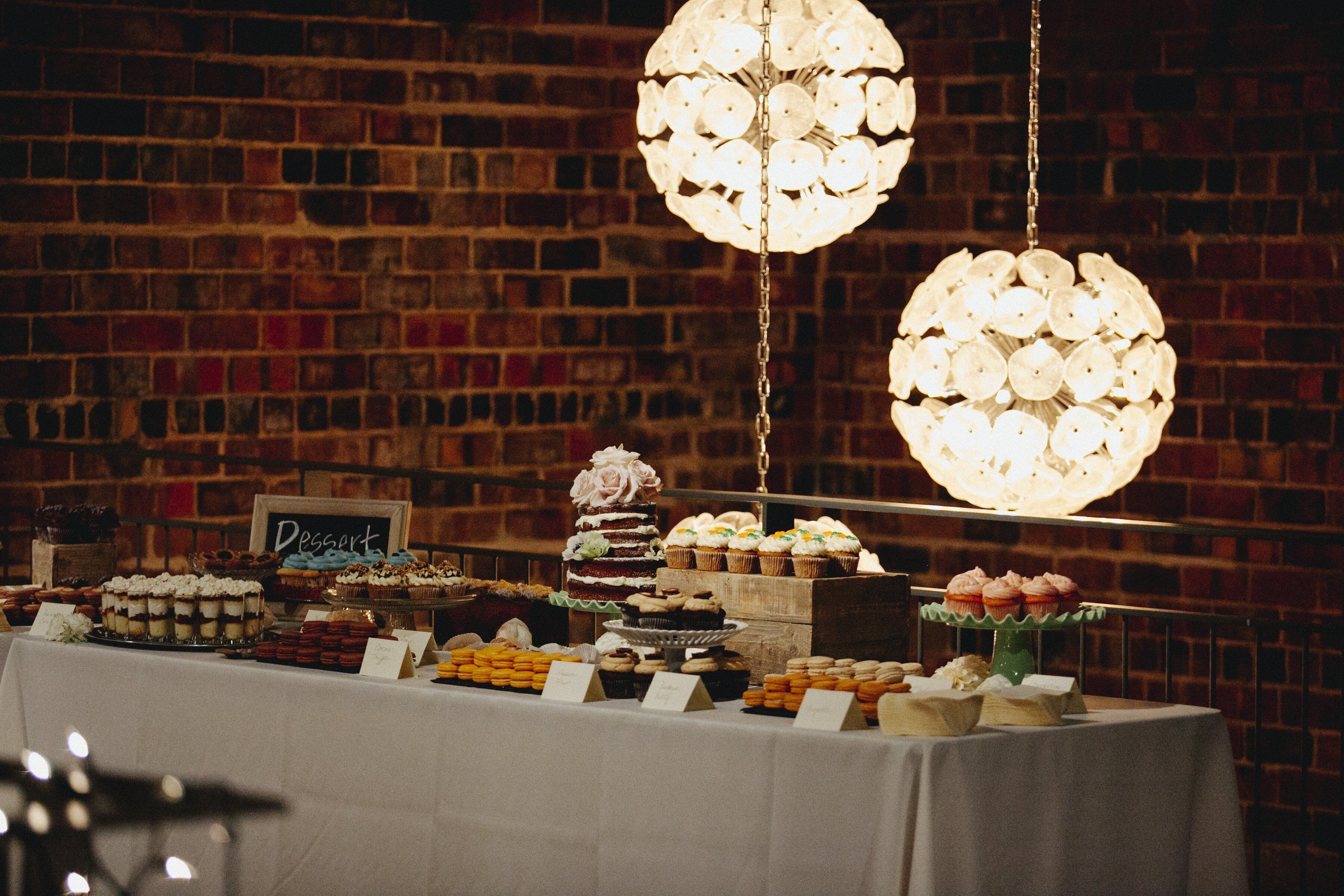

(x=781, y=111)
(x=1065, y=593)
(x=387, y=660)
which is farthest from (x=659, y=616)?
(x=781, y=111)

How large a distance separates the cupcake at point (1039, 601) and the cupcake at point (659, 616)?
63 centimetres

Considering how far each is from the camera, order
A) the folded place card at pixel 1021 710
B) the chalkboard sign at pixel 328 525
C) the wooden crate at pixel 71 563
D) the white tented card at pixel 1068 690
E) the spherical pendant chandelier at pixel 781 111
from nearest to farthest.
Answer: the folded place card at pixel 1021 710
the white tented card at pixel 1068 690
the chalkboard sign at pixel 328 525
the wooden crate at pixel 71 563
the spherical pendant chandelier at pixel 781 111

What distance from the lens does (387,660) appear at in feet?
11.0

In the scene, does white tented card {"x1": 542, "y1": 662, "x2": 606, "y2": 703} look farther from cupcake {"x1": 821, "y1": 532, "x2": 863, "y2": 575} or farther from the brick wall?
the brick wall

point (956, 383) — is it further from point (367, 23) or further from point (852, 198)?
point (367, 23)

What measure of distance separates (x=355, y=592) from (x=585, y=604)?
0.47 m

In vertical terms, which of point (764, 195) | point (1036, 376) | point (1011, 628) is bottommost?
point (1011, 628)

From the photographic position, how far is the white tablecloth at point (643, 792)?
2.80 m

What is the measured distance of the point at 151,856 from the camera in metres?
3.56

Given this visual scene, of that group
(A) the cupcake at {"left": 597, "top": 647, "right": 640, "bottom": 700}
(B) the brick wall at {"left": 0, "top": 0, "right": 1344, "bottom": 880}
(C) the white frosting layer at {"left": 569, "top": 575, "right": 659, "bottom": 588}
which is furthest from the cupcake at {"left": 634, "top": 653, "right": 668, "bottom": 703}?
(B) the brick wall at {"left": 0, "top": 0, "right": 1344, "bottom": 880}

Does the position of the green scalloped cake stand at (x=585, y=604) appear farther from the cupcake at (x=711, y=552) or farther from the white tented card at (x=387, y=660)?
the white tented card at (x=387, y=660)

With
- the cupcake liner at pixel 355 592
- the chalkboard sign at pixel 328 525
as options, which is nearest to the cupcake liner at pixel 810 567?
the cupcake liner at pixel 355 592

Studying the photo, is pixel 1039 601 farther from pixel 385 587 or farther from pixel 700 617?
pixel 385 587

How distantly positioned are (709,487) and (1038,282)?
11.4ft
